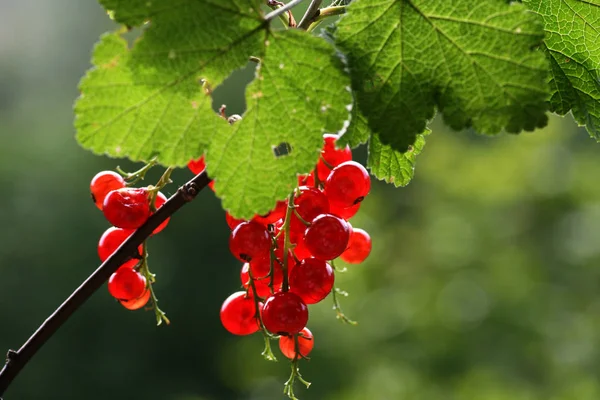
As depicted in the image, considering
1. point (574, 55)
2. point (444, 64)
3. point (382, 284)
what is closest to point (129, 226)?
point (444, 64)

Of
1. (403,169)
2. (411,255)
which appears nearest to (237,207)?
(403,169)

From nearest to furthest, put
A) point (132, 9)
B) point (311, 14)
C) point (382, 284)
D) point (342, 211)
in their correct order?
point (132, 9), point (311, 14), point (342, 211), point (382, 284)

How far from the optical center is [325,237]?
78 cm

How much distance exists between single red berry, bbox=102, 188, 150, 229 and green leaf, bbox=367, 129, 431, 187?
26 cm

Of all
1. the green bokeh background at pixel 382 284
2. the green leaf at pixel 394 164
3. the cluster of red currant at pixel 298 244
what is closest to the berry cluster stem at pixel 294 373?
the cluster of red currant at pixel 298 244

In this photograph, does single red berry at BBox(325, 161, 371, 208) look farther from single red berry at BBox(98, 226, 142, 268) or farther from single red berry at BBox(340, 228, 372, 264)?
single red berry at BBox(98, 226, 142, 268)

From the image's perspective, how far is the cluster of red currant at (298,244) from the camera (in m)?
0.79

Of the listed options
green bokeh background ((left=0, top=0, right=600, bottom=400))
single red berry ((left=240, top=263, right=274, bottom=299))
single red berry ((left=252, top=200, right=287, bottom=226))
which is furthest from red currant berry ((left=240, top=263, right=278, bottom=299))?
green bokeh background ((left=0, top=0, right=600, bottom=400))

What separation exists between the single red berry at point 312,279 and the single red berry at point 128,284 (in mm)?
199

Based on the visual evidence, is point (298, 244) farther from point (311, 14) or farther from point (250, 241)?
point (311, 14)

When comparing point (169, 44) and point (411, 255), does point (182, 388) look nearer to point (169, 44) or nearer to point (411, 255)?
point (411, 255)

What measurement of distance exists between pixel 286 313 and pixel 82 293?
0.22m

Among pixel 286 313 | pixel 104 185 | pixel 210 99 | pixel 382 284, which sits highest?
pixel 210 99

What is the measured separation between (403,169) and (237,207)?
10.4 inches
